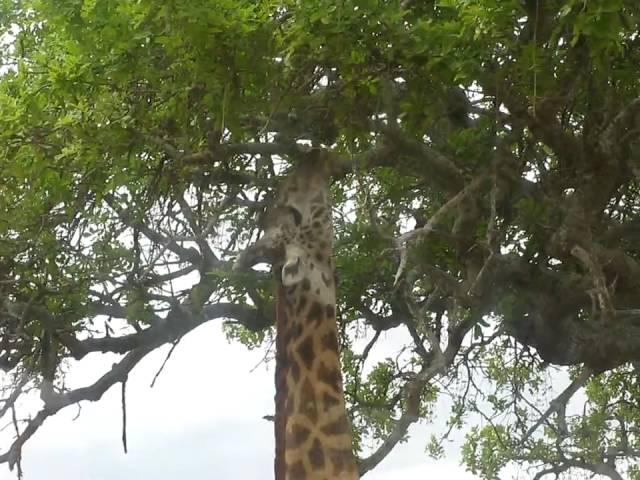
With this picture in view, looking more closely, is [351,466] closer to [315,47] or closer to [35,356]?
[315,47]

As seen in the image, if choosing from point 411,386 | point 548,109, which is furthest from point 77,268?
point 548,109

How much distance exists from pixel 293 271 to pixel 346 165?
69cm

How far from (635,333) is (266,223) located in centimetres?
250

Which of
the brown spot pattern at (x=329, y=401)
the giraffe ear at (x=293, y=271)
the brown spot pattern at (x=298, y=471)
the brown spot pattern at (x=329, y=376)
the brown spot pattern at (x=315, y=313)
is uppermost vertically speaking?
the giraffe ear at (x=293, y=271)

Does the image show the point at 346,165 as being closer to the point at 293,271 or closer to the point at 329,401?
the point at 293,271

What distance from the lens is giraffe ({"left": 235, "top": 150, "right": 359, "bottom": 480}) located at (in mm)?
4086

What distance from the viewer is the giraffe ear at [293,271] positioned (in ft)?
14.3

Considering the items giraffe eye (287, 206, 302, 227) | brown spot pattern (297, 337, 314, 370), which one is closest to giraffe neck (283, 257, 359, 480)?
brown spot pattern (297, 337, 314, 370)

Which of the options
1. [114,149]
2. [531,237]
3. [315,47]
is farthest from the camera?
[531,237]

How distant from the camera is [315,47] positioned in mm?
→ 3744

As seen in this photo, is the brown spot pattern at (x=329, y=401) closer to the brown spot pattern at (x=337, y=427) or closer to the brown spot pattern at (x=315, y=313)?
the brown spot pattern at (x=337, y=427)

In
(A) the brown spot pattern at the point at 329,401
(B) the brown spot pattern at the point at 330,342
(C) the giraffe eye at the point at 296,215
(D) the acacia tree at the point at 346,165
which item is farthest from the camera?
(C) the giraffe eye at the point at 296,215

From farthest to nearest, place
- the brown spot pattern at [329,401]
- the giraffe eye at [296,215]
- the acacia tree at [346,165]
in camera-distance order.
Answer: the giraffe eye at [296,215] < the brown spot pattern at [329,401] < the acacia tree at [346,165]

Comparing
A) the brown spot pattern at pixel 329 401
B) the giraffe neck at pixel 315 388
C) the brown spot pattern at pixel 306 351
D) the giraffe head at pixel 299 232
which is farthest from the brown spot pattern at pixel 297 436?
the giraffe head at pixel 299 232
